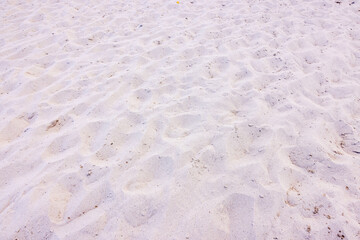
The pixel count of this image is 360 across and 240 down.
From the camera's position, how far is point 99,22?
4078 mm

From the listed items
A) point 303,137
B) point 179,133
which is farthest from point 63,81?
point 303,137

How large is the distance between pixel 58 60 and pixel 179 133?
2.24 metres

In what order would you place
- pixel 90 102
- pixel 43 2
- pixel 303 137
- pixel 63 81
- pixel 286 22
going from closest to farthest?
pixel 303 137
pixel 90 102
pixel 63 81
pixel 286 22
pixel 43 2

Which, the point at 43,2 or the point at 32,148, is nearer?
the point at 32,148

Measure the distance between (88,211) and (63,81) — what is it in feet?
6.05

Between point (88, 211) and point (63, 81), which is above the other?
point (63, 81)

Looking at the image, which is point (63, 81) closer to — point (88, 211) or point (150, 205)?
point (88, 211)

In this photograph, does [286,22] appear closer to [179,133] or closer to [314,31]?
Result: [314,31]

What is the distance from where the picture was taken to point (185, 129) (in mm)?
2197

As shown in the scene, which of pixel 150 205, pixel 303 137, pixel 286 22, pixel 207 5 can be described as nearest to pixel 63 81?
pixel 150 205

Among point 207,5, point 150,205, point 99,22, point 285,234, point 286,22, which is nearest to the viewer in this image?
point 285,234

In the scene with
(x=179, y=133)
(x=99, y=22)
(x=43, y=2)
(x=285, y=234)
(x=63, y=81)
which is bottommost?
(x=285, y=234)

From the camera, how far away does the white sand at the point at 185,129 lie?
1.59 meters

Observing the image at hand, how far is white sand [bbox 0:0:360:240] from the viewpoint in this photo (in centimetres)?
159
